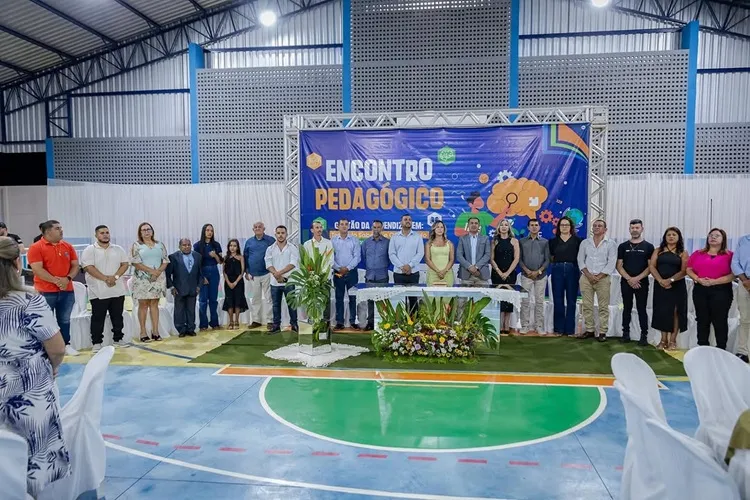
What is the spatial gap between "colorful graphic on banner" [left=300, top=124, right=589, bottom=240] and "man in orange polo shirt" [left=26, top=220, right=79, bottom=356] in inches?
132

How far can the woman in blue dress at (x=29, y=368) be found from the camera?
239 centimetres

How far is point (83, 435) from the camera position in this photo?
295 cm

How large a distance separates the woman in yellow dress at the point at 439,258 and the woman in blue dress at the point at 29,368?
5108 mm

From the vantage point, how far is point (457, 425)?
4.26 meters

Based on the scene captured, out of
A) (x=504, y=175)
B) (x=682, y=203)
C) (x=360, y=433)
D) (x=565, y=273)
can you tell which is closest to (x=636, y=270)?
(x=565, y=273)

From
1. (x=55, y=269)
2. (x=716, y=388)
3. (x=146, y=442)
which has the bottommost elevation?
(x=146, y=442)

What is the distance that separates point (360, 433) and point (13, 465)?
2.39 metres

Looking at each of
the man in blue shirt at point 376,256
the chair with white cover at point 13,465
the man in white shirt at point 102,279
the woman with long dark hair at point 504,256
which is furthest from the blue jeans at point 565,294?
the chair with white cover at point 13,465

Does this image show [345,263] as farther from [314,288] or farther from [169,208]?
[169,208]

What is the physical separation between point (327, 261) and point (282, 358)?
128 cm

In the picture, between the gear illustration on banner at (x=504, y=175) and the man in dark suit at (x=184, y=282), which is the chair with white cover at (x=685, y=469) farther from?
the man in dark suit at (x=184, y=282)

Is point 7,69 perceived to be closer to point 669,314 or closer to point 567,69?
point 567,69

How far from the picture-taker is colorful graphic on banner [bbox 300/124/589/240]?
7.92 meters

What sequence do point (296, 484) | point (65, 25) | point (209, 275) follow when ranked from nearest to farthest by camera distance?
point (296, 484)
point (209, 275)
point (65, 25)
